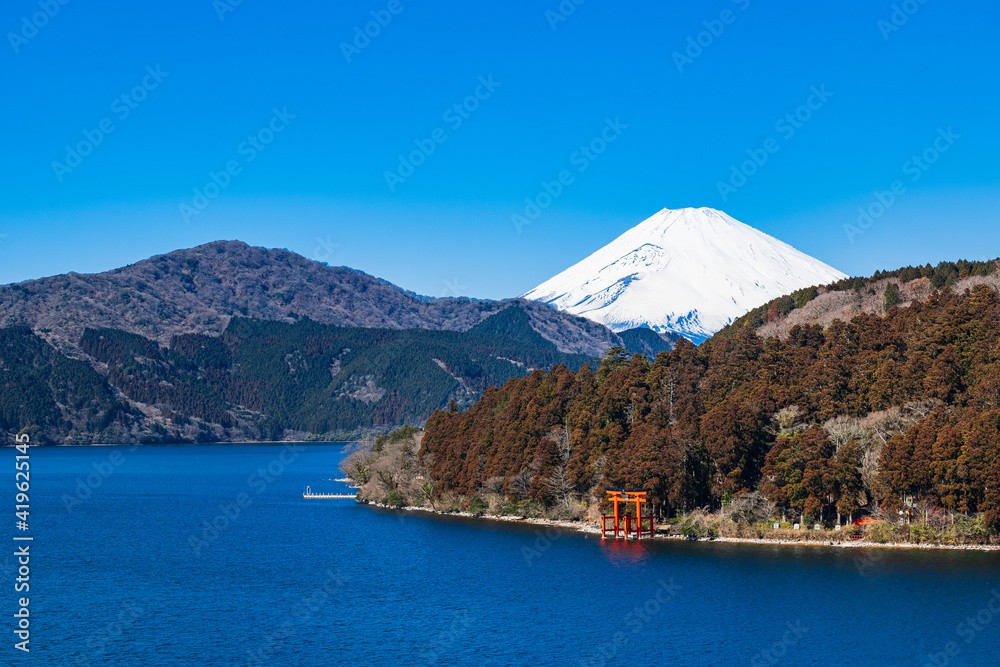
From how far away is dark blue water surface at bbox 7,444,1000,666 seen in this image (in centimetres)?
3275

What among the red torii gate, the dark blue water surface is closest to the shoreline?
the red torii gate

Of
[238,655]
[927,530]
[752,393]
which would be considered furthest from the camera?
[752,393]

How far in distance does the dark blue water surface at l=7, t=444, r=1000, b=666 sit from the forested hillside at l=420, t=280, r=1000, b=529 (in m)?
3.73

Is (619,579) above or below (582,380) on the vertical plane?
below

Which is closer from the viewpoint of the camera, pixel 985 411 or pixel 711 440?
pixel 985 411

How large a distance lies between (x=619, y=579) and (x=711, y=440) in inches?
532

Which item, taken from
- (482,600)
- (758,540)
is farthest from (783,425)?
(482,600)

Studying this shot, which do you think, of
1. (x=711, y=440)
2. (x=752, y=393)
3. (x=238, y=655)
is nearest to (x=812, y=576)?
(x=711, y=440)

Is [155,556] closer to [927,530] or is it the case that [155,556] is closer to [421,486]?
[421,486]

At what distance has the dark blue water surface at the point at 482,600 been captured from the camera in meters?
32.8

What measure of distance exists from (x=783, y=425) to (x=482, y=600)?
2345 cm

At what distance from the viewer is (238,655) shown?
32.3 m

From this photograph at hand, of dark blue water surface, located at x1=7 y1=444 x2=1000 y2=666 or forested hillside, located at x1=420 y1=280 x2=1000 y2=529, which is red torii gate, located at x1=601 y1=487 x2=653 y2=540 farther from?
dark blue water surface, located at x1=7 y1=444 x2=1000 y2=666

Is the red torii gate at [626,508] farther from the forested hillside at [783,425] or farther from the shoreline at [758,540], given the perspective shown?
the forested hillside at [783,425]
